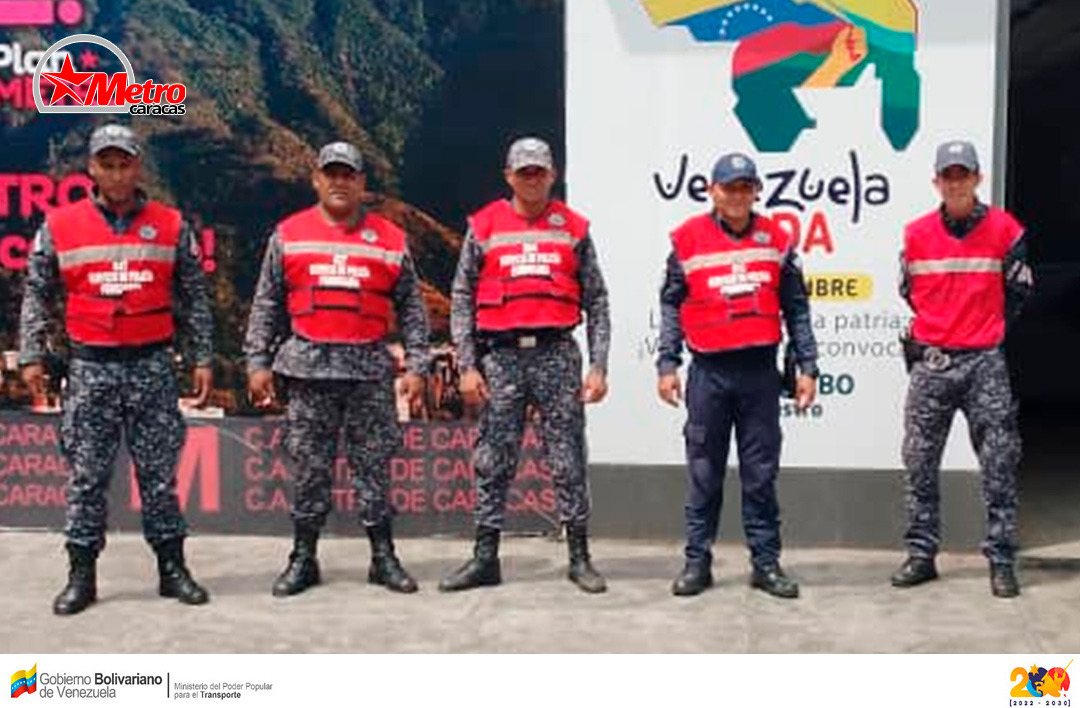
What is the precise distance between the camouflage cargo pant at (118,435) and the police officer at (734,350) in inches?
79.9

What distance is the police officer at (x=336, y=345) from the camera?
216 inches

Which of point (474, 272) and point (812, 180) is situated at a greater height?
point (812, 180)

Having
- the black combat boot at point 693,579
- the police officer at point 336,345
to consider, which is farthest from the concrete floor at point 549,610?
the police officer at point 336,345

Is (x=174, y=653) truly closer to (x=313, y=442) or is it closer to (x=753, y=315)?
(x=313, y=442)

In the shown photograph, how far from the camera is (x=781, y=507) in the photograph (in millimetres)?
6324

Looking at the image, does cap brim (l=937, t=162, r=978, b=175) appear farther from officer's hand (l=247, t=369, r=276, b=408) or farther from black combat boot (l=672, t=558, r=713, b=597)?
officer's hand (l=247, t=369, r=276, b=408)

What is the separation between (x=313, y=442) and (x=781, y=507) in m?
2.21

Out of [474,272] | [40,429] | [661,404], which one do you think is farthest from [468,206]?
[40,429]

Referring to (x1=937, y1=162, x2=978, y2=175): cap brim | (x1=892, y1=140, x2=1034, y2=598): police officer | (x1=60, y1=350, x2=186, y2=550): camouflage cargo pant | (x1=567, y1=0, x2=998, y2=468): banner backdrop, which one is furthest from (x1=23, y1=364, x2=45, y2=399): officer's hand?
(x1=937, y1=162, x2=978, y2=175): cap brim

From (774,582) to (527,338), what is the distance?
1.43 m

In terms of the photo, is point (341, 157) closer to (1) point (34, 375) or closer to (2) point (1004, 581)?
(1) point (34, 375)

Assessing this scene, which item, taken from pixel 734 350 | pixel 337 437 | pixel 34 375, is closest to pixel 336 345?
pixel 337 437

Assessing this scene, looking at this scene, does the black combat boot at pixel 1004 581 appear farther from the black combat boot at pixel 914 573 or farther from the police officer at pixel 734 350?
the police officer at pixel 734 350
